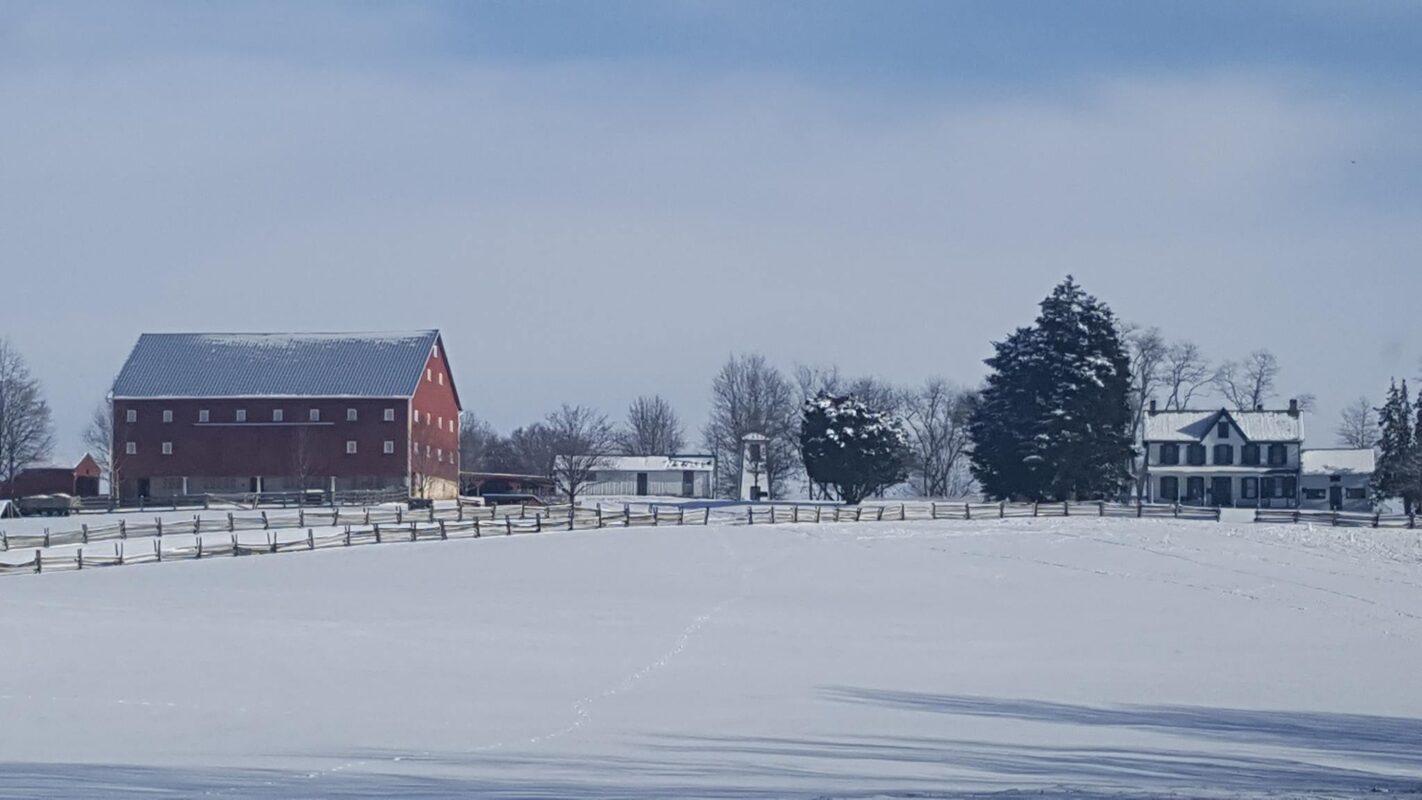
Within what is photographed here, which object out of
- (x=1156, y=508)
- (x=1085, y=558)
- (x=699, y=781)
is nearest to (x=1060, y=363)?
(x=1156, y=508)

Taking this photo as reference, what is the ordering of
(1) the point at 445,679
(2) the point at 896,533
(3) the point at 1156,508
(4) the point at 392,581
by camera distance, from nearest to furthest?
(1) the point at 445,679 < (4) the point at 392,581 < (2) the point at 896,533 < (3) the point at 1156,508

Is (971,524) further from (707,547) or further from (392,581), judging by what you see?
(392,581)

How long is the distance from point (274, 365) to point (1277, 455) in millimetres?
64524

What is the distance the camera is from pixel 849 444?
281 feet

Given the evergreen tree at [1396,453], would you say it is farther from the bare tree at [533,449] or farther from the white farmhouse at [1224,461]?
the bare tree at [533,449]

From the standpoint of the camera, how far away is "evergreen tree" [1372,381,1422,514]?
289ft

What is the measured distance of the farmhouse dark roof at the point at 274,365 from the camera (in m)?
90.4

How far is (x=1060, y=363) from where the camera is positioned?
77.2 m

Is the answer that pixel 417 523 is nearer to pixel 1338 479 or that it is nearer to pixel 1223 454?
pixel 1223 454

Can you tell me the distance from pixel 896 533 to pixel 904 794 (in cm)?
5145

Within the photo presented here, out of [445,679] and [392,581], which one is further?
[392,581]

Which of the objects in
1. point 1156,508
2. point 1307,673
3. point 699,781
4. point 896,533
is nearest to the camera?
point 699,781

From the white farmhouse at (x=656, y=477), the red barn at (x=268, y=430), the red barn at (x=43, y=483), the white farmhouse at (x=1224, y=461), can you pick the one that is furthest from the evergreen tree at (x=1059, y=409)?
the red barn at (x=43, y=483)

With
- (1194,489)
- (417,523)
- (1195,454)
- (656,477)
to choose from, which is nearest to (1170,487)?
(1194,489)
